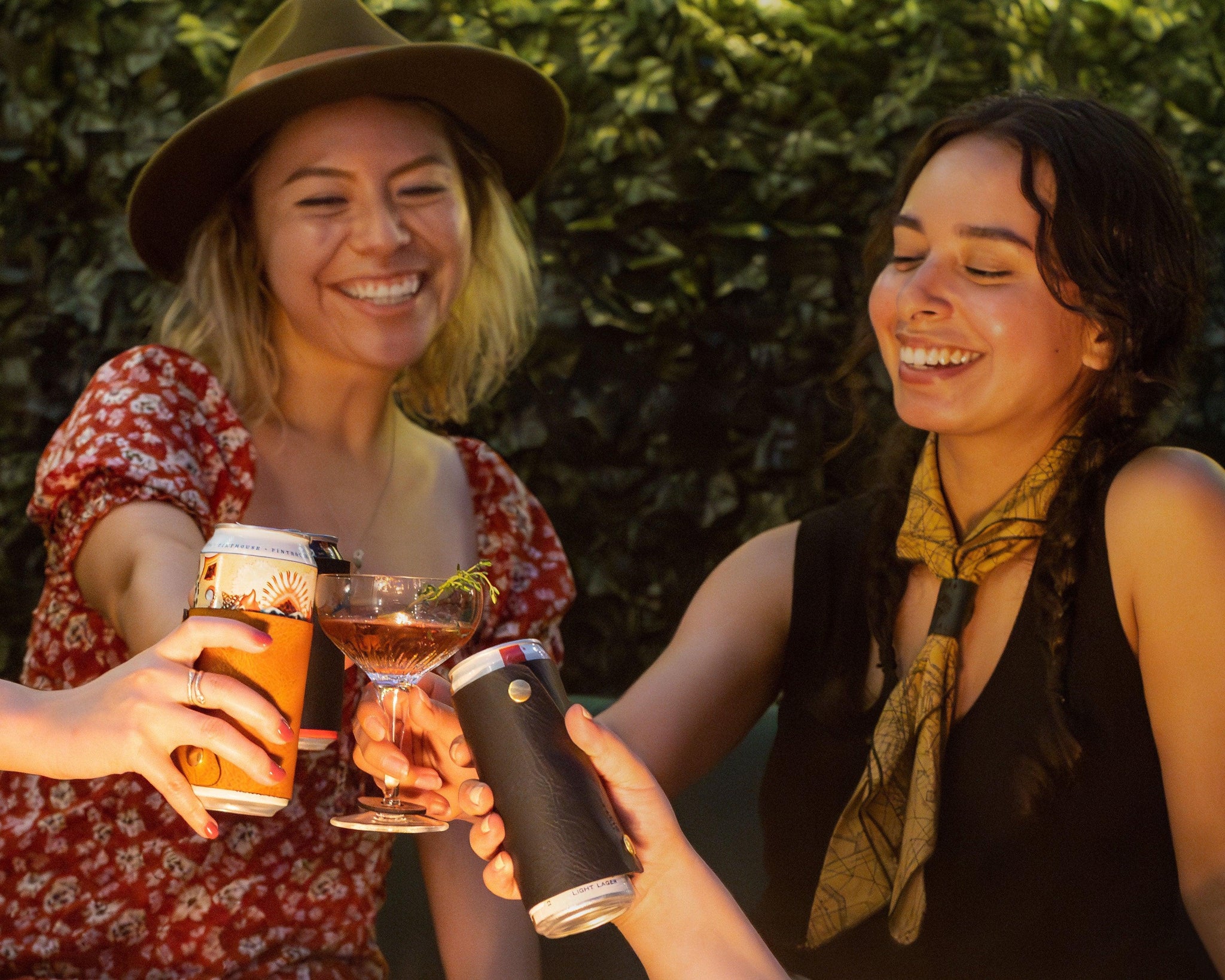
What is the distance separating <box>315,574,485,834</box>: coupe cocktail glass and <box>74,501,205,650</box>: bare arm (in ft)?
1.15

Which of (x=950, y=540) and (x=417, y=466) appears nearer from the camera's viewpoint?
(x=950, y=540)

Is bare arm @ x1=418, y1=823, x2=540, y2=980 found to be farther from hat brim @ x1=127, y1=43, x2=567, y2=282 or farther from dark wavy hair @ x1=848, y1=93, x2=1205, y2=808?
hat brim @ x1=127, y1=43, x2=567, y2=282

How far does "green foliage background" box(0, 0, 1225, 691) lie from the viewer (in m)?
2.87

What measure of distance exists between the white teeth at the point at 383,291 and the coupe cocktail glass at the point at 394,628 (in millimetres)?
869

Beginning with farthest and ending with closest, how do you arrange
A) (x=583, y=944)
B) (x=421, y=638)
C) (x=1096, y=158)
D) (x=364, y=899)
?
1. (x=583, y=944)
2. (x=364, y=899)
3. (x=1096, y=158)
4. (x=421, y=638)

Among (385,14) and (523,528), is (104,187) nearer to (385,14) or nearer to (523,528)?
Result: (385,14)

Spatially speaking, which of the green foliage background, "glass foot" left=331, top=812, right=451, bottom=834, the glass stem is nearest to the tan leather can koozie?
"glass foot" left=331, top=812, right=451, bottom=834

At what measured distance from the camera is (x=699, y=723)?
6.17ft

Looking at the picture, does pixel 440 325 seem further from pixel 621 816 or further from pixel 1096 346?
pixel 621 816

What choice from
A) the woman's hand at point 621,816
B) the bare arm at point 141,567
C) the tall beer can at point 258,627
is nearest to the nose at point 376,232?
the bare arm at point 141,567

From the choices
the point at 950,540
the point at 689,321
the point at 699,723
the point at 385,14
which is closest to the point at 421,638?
the point at 699,723

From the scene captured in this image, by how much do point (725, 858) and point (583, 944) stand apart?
11.0 inches

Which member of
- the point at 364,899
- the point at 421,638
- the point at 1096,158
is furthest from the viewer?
the point at 364,899

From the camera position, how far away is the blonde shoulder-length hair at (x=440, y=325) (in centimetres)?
214
